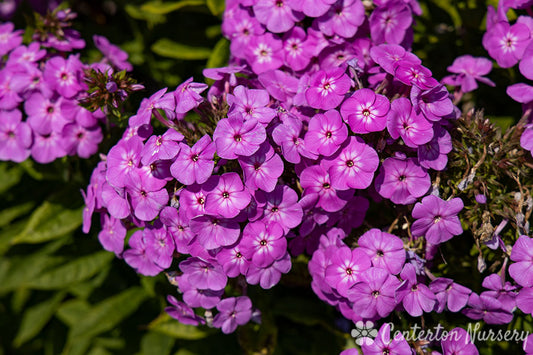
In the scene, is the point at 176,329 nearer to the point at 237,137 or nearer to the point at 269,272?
the point at 269,272

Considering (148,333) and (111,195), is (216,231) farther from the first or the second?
(148,333)

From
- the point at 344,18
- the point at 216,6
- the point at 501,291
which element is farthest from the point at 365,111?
the point at 216,6

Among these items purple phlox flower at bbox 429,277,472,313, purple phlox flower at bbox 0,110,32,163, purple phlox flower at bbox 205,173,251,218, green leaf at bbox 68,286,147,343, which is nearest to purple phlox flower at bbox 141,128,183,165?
purple phlox flower at bbox 205,173,251,218

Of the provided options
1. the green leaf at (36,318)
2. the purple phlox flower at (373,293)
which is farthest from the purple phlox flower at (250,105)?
the green leaf at (36,318)

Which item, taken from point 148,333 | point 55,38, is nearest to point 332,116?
point 55,38

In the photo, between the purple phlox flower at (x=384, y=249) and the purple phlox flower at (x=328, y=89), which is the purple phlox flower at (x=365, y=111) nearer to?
the purple phlox flower at (x=328, y=89)

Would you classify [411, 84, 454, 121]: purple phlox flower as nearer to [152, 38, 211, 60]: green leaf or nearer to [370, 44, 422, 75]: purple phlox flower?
[370, 44, 422, 75]: purple phlox flower
